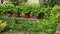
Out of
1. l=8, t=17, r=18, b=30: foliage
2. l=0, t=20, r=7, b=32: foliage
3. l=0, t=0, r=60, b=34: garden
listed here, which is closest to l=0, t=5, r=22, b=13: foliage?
l=0, t=0, r=60, b=34: garden

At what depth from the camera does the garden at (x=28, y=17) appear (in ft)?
21.9

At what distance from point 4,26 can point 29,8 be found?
136cm

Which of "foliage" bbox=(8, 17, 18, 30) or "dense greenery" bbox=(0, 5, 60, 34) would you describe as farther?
"foliage" bbox=(8, 17, 18, 30)

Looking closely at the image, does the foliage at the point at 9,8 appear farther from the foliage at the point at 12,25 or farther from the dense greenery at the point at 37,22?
the foliage at the point at 12,25

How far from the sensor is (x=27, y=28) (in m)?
7.04

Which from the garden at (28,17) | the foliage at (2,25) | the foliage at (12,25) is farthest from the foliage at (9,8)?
the foliage at (2,25)

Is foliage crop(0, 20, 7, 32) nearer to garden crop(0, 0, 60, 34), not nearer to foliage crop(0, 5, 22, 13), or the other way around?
garden crop(0, 0, 60, 34)

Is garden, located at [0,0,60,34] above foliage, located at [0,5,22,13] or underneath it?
underneath

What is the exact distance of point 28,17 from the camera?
7922mm

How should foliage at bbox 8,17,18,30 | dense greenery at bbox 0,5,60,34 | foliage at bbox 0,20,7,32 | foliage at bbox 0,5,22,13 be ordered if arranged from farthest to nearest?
foliage at bbox 0,5,22,13
foliage at bbox 8,17,18,30
foliage at bbox 0,20,7,32
dense greenery at bbox 0,5,60,34

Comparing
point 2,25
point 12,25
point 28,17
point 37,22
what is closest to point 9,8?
point 28,17

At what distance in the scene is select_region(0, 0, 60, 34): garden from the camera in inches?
263

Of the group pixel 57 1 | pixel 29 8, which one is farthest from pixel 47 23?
pixel 57 1

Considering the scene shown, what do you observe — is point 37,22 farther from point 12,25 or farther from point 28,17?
point 12,25
